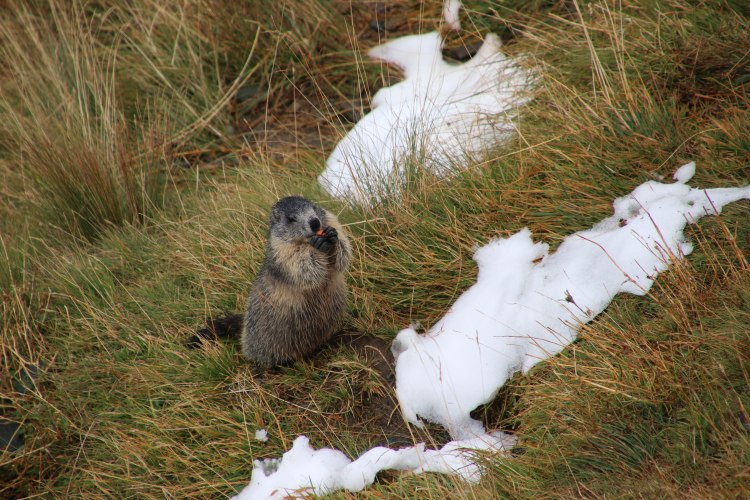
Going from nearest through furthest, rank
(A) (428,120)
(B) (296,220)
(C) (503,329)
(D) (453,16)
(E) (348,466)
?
(E) (348,466)
(C) (503,329)
(B) (296,220)
(A) (428,120)
(D) (453,16)

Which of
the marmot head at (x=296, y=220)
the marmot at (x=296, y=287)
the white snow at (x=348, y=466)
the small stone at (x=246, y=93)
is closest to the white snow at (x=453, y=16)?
the small stone at (x=246, y=93)

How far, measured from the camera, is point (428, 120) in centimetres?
511

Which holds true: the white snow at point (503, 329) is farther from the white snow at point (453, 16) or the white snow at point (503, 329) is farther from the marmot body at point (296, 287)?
the white snow at point (453, 16)

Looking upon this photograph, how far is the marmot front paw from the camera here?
372cm

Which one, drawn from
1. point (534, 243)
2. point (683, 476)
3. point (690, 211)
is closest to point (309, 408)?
Result: point (534, 243)

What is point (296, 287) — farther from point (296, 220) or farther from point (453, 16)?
point (453, 16)

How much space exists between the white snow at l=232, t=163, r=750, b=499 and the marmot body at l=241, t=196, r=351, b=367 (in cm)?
47

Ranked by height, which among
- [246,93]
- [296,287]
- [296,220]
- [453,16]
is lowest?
[296,287]

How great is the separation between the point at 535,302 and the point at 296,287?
1.28m

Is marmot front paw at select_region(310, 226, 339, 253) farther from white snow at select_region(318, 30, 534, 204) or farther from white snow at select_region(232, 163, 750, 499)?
white snow at select_region(318, 30, 534, 204)

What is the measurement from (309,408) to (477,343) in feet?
3.20

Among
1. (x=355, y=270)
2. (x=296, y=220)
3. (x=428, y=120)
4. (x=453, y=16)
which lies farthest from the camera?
(x=453, y=16)

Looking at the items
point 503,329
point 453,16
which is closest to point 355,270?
point 503,329

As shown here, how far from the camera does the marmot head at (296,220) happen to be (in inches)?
148
